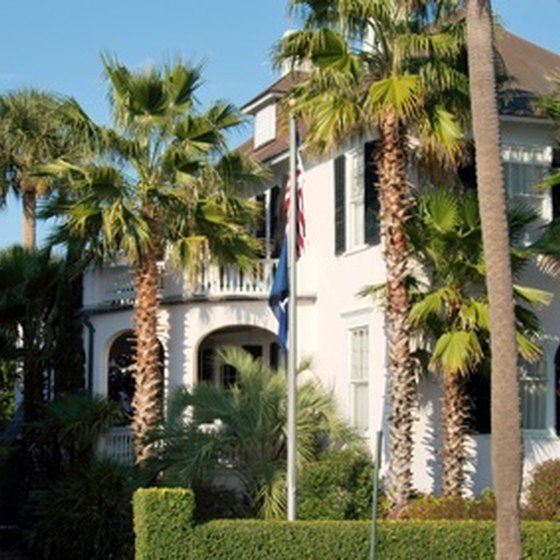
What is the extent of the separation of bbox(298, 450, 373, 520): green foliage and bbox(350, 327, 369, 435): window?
185 centimetres

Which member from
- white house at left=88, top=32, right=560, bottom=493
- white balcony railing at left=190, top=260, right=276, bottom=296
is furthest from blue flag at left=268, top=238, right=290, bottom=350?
white balcony railing at left=190, top=260, right=276, bottom=296

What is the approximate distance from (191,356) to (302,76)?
5.81m

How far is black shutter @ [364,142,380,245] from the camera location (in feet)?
87.6

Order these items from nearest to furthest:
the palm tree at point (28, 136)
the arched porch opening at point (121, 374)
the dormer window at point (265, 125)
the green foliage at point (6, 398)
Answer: the dormer window at point (265, 125), the arched porch opening at point (121, 374), the palm tree at point (28, 136), the green foliage at point (6, 398)

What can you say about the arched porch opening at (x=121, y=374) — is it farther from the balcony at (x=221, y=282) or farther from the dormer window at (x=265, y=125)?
the balcony at (x=221, y=282)

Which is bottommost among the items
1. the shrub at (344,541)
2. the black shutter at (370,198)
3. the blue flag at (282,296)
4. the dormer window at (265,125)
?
the shrub at (344,541)

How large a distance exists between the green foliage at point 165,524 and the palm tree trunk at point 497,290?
575cm

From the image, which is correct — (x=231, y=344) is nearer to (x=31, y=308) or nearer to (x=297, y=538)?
(x=31, y=308)

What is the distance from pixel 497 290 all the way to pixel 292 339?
5.07 meters

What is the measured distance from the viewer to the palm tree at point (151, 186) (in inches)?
1069

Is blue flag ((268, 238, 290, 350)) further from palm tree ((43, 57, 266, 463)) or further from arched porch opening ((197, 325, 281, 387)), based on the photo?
arched porch opening ((197, 325, 281, 387))

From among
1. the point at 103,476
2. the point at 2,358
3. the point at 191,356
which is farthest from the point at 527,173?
the point at 2,358

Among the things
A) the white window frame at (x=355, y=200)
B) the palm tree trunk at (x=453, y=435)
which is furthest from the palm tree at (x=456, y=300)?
the white window frame at (x=355, y=200)

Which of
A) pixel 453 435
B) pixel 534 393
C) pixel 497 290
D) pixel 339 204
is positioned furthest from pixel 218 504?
pixel 497 290
